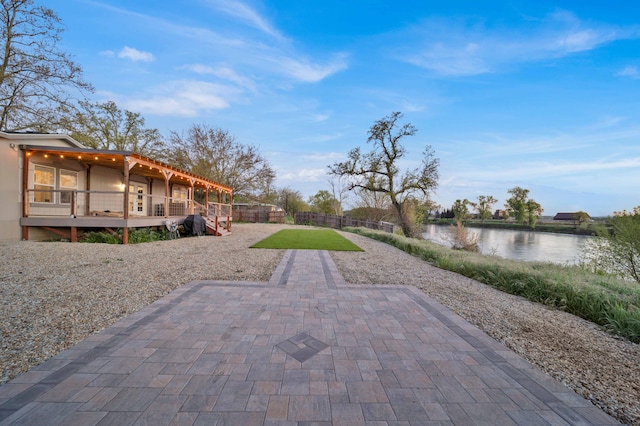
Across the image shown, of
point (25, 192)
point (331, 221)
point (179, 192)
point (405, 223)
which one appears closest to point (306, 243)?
point (25, 192)

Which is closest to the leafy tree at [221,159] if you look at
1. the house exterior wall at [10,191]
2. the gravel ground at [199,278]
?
the house exterior wall at [10,191]

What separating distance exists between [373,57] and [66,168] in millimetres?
14220

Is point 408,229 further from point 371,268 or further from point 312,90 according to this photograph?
point 371,268

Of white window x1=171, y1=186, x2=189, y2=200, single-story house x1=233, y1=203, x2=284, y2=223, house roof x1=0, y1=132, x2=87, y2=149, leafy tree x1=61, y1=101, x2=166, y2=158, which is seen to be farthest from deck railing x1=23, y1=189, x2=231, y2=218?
single-story house x1=233, y1=203, x2=284, y2=223

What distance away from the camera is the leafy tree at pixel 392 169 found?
671 inches

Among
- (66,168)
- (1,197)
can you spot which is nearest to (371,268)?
(1,197)

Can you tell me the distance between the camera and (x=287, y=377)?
2.01 meters

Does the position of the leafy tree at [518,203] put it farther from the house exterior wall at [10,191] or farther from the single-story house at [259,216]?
the house exterior wall at [10,191]

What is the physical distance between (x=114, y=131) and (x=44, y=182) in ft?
42.5

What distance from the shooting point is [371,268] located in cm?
634

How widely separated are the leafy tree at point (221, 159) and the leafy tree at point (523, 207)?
3605 cm

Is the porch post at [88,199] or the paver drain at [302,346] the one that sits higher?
the porch post at [88,199]

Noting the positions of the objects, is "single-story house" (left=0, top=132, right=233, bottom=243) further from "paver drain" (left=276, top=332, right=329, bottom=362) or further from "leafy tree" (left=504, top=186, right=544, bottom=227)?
"leafy tree" (left=504, top=186, right=544, bottom=227)

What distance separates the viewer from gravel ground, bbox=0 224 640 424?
2.25 m
